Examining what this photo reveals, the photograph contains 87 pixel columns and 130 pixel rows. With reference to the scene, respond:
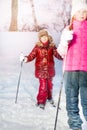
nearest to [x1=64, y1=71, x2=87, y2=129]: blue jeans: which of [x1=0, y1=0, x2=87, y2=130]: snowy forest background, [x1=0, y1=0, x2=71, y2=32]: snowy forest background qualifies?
[x1=0, y1=0, x2=87, y2=130]: snowy forest background

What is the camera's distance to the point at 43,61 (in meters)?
2.10

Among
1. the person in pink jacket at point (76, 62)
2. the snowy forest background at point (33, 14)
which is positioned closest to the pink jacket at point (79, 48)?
the person in pink jacket at point (76, 62)

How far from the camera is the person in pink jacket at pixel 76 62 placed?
1.79 meters

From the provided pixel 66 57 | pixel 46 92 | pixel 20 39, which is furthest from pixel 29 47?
pixel 66 57

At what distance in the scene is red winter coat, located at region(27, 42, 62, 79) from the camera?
2.09 m

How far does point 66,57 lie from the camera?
1827 millimetres

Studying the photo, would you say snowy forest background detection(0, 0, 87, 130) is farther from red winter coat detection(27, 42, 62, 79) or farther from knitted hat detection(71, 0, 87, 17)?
knitted hat detection(71, 0, 87, 17)

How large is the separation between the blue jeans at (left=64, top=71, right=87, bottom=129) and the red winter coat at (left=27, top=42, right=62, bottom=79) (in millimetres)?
280

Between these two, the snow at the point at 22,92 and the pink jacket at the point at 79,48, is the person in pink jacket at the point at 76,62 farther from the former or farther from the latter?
the snow at the point at 22,92

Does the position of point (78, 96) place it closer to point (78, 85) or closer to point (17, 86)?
point (78, 85)

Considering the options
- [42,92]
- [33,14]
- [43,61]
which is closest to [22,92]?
[42,92]

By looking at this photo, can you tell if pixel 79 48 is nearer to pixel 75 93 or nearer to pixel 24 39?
pixel 75 93

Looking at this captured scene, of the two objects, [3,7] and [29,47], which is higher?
[3,7]

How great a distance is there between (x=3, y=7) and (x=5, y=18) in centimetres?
7
